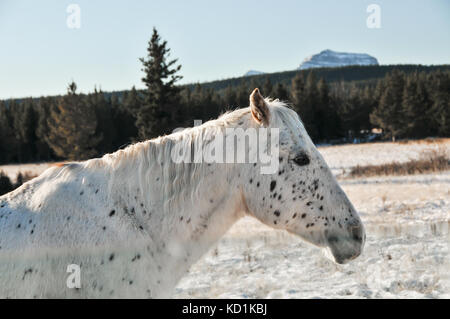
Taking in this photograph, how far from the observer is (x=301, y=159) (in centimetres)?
268

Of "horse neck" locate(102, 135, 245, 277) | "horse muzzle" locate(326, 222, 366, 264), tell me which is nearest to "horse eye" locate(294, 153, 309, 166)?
"horse neck" locate(102, 135, 245, 277)

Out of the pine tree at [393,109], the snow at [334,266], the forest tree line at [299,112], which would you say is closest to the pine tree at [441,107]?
the forest tree line at [299,112]

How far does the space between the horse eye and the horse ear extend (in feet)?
1.18

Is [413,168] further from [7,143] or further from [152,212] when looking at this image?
[7,143]

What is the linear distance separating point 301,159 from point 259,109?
1.66 ft

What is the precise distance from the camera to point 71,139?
3073 cm

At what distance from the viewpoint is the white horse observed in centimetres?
233

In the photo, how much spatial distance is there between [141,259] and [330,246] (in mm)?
1442

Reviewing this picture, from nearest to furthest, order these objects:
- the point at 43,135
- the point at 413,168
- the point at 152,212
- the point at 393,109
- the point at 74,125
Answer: the point at 152,212, the point at 413,168, the point at 74,125, the point at 43,135, the point at 393,109

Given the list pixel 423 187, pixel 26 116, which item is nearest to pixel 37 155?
pixel 26 116

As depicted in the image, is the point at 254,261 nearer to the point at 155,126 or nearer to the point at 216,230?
the point at 216,230

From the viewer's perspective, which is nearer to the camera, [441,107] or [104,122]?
[104,122]

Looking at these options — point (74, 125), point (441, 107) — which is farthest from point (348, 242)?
point (441, 107)

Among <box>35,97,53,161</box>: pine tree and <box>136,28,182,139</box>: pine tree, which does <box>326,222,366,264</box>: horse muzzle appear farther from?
<box>35,97,53,161</box>: pine tree
